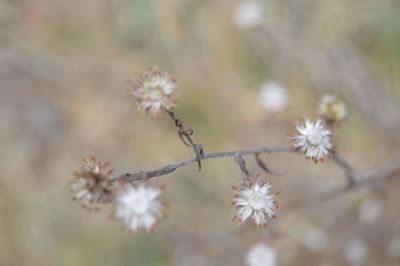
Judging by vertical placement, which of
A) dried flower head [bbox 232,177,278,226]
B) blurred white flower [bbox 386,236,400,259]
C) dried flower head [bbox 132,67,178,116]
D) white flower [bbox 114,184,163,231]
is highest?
blurred white flower [bbox 386,236,400,259]

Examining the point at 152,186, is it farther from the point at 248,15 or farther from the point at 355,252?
the point at 248,15

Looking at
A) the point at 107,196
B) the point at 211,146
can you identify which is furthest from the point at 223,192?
the point at 107,196

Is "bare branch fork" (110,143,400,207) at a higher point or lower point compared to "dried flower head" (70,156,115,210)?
higher

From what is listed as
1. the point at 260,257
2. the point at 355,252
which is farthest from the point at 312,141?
the point at 355,252

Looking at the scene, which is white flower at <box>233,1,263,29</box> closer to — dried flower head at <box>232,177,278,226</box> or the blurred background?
the blurred background

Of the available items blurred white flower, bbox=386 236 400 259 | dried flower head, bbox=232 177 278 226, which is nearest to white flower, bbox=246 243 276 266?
blurred white flower, bbox=386 236 400 259

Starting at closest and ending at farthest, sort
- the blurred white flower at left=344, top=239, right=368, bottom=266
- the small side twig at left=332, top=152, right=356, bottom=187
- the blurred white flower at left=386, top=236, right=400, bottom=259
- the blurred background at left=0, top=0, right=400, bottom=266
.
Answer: the small side twig at left=332, top=152, right=356, bottom=187, the blurred white flower at left=344, top=239, right=368, bottom=266, the blurred white flower at left=386, top=236, right=400, bottom=259, the blurred background at left=0, top=0, right=400, bottom=266

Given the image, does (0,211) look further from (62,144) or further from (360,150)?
(360,150)
